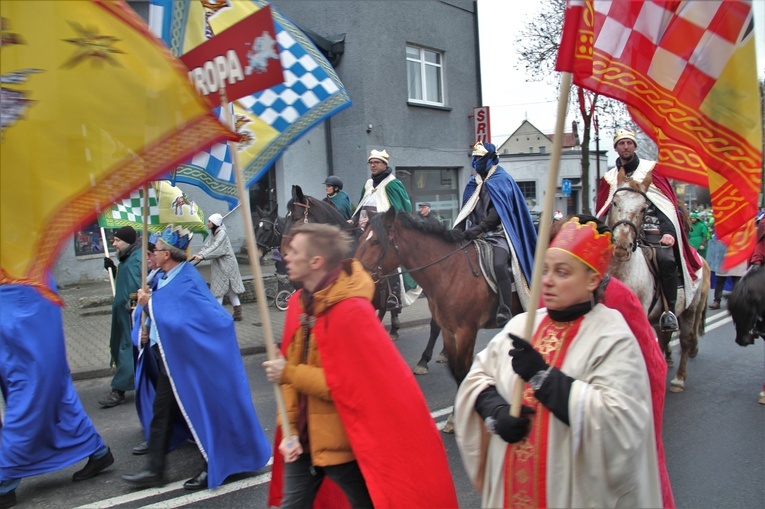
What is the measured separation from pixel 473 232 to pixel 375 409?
3715mm

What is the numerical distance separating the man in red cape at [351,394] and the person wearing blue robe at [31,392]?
2402 mm

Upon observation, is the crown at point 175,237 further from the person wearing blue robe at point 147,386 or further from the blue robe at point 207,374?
the person wearing blue robe at point 147,386

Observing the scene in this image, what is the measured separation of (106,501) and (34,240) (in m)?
2.81

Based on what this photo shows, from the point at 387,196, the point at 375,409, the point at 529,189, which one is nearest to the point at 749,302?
the point at 375,409

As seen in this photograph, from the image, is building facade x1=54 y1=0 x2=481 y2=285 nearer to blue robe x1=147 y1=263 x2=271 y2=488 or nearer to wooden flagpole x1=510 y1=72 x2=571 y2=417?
blue robe x1=147 y1=263 x2=271 y2=488

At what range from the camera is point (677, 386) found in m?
6.71

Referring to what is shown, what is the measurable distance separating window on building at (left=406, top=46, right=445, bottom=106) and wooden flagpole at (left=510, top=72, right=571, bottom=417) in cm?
1584

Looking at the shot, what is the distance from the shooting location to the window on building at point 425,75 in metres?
17.8

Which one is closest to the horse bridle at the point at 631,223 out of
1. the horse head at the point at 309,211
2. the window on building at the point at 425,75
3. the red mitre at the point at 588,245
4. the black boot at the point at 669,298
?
the black boot at the point at 669,298

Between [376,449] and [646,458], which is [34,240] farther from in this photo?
[646,458]

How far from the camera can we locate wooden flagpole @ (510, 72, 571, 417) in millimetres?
2111

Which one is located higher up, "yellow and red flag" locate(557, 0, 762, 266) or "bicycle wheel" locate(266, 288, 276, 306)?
"yellow and red flag" locate(557, 0, 762, 266)

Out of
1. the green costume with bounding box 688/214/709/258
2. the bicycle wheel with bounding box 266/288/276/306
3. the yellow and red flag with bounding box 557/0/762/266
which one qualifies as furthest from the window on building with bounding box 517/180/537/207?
the yellow and red flag with bounding box 557/0/762/266

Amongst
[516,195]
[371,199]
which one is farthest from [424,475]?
[371,199]
